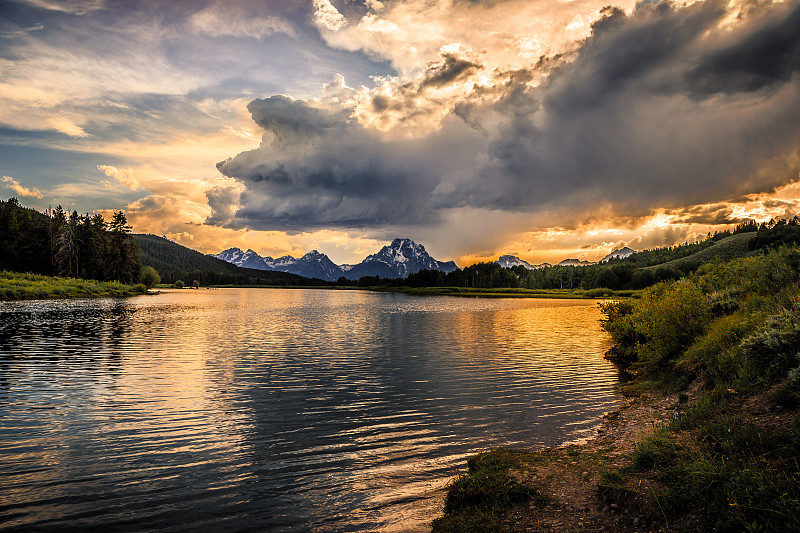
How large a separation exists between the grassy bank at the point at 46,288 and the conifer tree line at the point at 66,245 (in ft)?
66.1

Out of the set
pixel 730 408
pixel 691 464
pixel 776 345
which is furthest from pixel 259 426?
pixel 776 345

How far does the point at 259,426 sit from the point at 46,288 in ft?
390

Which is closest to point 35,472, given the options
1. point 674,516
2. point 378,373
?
point 674,516

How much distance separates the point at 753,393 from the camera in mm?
14805

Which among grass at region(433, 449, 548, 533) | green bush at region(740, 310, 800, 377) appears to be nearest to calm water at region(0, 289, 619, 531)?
grass at region(433, 449, 548, 533)

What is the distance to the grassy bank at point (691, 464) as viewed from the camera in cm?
875

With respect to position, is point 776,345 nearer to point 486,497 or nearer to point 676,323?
point 486,497

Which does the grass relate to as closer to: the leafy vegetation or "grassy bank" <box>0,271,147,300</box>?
the leafy vegetation

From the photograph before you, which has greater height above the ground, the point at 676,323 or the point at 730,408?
the point at 676,323

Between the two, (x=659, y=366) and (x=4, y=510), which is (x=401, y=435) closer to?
(x=4, y=510)

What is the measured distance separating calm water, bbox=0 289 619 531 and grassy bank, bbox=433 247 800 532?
6.61ft

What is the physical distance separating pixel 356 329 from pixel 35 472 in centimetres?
4996

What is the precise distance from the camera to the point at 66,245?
13625 centimetres

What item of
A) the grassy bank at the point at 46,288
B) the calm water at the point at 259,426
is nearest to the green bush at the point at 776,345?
the calm water at the point at 259,426
